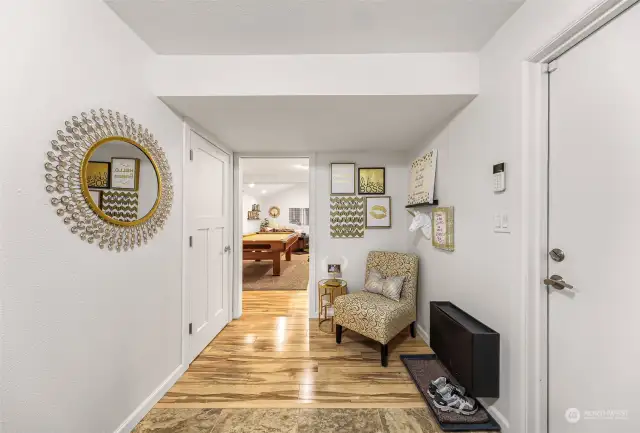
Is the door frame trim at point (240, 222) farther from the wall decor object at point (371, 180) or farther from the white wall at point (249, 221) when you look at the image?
the white wall at point (249, 221)

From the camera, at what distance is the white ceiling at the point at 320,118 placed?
1790 millimetres

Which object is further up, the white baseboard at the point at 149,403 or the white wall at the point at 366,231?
the white wall at the point at 366,231

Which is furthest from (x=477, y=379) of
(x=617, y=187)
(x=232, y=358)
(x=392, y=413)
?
(x=232, y=358)

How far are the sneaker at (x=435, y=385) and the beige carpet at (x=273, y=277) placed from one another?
2.77m

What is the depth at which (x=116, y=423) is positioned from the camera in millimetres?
1387

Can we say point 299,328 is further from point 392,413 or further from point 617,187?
point 617,187

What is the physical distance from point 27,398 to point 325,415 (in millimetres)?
1463

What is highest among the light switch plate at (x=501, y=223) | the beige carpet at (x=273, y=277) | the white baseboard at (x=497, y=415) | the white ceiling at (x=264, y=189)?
the white ceiling at (x=264, y=189)

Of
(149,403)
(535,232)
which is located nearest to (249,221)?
(149,403)

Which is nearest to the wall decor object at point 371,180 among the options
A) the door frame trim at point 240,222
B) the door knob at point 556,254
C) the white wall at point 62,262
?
the door frame trim at point 240,222

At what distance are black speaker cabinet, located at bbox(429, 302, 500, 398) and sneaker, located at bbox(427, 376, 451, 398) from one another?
8.1 inches

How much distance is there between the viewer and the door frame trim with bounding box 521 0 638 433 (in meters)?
1.25

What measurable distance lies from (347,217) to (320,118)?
54.8 inches

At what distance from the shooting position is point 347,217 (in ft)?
10.3
